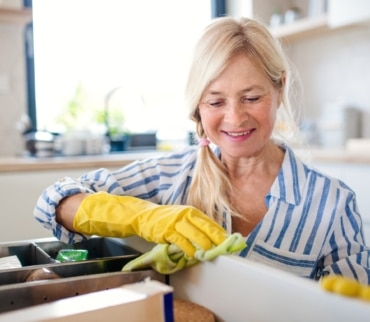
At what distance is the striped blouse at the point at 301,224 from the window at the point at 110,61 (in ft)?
5.91

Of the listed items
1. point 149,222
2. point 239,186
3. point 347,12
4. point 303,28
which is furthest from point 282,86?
point 303,28

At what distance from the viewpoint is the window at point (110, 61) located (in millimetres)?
3117

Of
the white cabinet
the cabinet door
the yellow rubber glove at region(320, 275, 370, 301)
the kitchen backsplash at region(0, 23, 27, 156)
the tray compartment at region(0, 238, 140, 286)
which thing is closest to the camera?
the yellow rubber glove at region(320, 275, 370, 301)

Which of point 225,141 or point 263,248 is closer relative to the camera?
point 263,248

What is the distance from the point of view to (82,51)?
3.22m

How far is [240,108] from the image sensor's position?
119 centimetres

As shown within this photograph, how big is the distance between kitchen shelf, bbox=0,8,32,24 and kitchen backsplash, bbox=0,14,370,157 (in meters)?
0.13

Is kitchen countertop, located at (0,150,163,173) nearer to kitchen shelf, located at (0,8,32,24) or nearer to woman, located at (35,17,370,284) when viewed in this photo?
kitchen shelf, located at (0,8,32,24)

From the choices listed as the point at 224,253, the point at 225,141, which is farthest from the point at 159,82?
the point at 224,253

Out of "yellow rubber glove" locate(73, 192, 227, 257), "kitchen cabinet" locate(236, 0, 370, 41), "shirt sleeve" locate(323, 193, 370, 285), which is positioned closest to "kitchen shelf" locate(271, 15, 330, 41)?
"kitchen cabinet" locate(236, 0, 370, 41)

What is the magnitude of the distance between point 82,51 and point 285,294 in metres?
2.81

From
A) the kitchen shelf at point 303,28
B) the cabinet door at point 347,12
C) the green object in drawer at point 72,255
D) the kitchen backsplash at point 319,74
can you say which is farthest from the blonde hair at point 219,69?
the kitchen backsplash at point 319,74

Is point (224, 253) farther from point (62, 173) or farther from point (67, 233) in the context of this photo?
point (62, 173)

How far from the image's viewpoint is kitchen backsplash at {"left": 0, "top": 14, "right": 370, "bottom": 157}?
9.49ft
